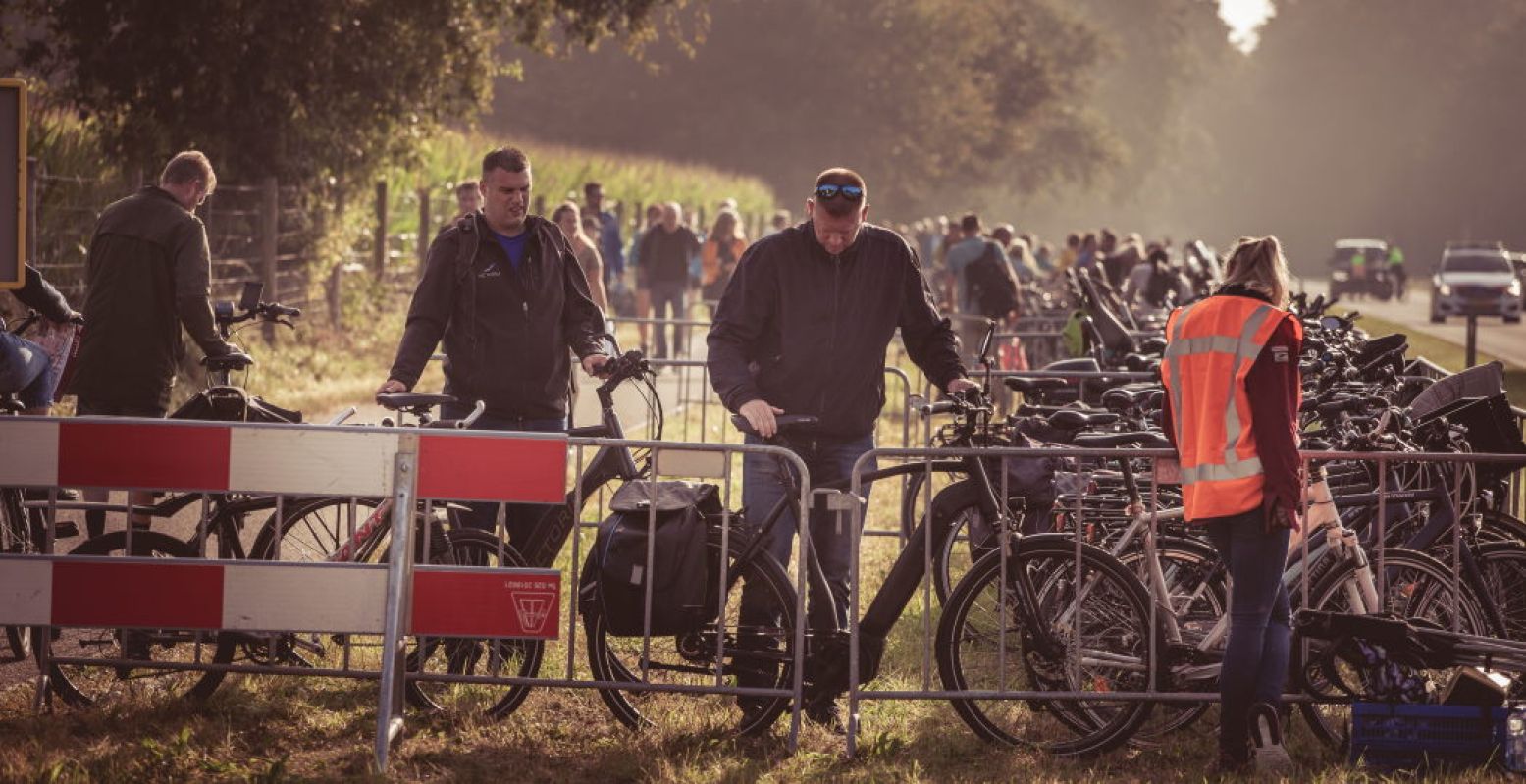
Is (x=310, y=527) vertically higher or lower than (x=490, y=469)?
lower

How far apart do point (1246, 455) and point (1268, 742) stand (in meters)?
0.92

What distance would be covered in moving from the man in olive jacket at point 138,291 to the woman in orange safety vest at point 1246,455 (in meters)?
4.23

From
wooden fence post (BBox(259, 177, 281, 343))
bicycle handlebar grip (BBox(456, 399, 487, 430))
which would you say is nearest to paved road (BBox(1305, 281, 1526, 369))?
wooden fence post (BBox(259, 177, 281, 343))

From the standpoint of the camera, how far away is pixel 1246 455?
6.39 meters

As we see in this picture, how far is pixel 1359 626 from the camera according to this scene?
22.6 ft

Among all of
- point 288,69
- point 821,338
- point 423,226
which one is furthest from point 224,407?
point 423,226

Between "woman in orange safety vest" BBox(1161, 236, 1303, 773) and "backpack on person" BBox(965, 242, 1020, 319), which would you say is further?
"backpack on person" BBox(965, 242, 1020, 319)

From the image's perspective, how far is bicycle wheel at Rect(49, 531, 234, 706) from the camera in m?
6.77

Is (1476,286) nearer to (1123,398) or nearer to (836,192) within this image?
(1123,398)

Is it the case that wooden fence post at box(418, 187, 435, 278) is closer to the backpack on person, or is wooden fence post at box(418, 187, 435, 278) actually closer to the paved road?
the backpack on person

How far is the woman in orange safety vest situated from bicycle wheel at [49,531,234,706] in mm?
3142

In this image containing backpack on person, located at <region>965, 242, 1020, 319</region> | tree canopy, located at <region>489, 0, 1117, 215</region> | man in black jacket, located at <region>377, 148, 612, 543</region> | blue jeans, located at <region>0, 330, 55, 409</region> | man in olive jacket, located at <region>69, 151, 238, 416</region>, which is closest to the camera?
man in black jacket, located at <region>377, 148, 612, 543</region>

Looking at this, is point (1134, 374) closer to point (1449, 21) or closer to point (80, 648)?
point (80, 648)

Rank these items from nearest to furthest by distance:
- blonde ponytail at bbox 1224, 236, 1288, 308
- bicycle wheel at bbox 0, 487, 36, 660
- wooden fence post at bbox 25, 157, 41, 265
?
1. blonde ponytail at bbox 1224, 236, 1288, 308
2. bicycle wheel at bbox 0, 487, 36, 660
3. wooden fence post at bbox 25, 157, 41, 265
